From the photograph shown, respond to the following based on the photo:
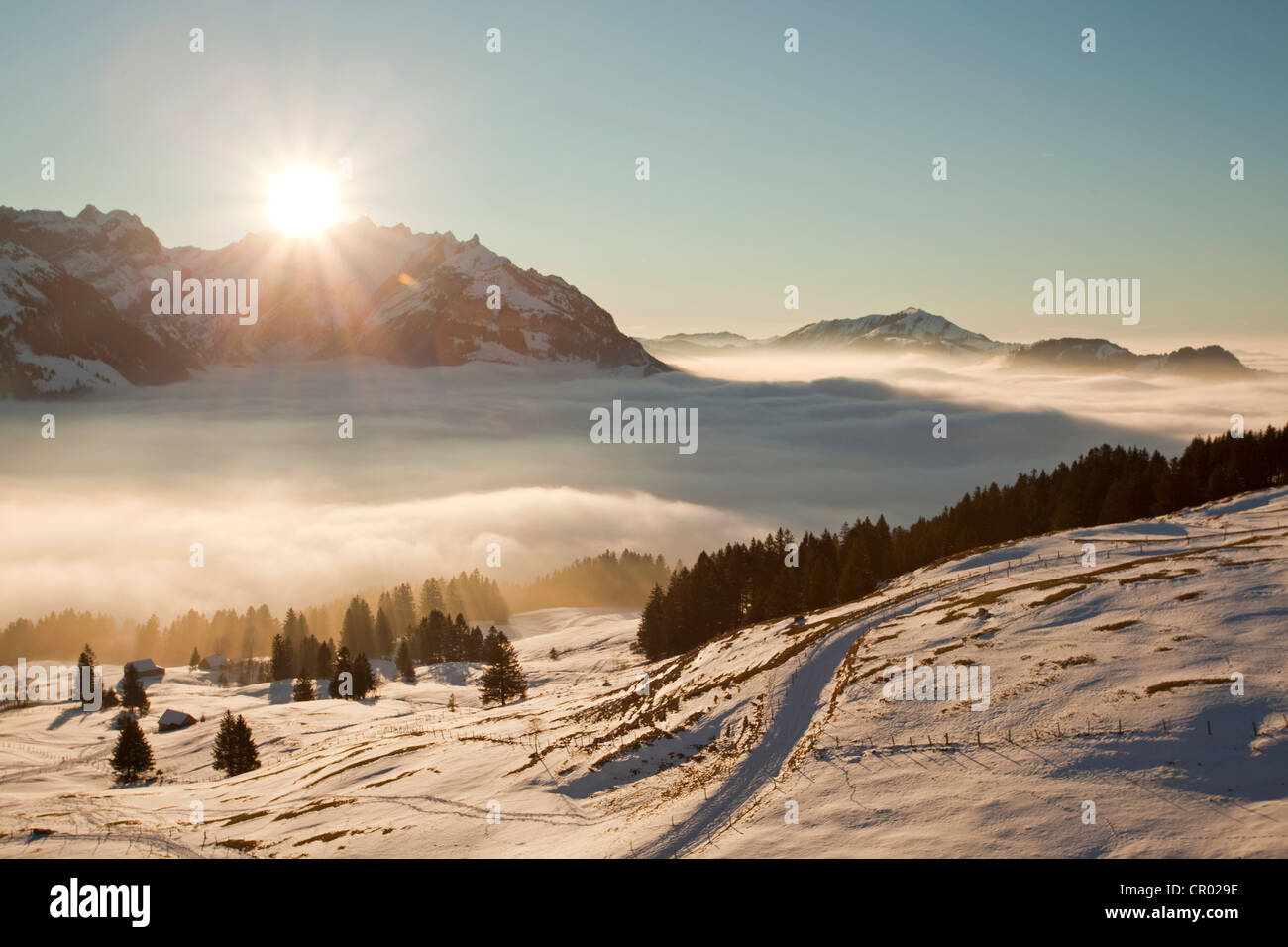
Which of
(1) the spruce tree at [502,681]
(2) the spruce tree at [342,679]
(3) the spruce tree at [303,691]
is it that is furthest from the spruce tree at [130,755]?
(1) the spruce tree at [502,681]

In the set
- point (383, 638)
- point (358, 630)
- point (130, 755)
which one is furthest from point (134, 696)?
point (383, 638)

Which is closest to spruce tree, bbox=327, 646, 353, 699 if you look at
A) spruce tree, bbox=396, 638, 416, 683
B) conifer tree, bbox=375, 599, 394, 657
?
spruce tree, bbox=396, 638, 416, 683

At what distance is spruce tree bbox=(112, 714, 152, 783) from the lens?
6925 centimetres

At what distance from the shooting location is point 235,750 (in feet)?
224

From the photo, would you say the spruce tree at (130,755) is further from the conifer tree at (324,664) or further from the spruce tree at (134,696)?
the conifer tree at (324,664)

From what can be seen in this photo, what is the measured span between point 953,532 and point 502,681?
66.4 m

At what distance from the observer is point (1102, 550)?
2099 inches

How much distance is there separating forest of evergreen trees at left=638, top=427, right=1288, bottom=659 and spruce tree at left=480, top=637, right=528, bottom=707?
2099cm

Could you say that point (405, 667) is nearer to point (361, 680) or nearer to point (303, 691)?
point (361, 680)

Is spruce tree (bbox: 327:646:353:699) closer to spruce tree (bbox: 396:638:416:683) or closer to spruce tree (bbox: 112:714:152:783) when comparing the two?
spruce tree (bbox: 396:638:416:683)

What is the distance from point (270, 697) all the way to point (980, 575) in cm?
10865

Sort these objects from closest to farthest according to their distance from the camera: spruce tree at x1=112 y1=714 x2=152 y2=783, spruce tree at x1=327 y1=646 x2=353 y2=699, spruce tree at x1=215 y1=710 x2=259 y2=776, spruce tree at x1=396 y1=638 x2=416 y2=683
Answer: spruce tree at x1=215 y1=710 x2=259 y2=776
spruce tree at x1=112 y1=714 x2=152 y2=783
spruce tree at x1=327 y1=646 x2=353 y2=699
spruce tree at x1=396 y1=638 x2=416 y2=683
